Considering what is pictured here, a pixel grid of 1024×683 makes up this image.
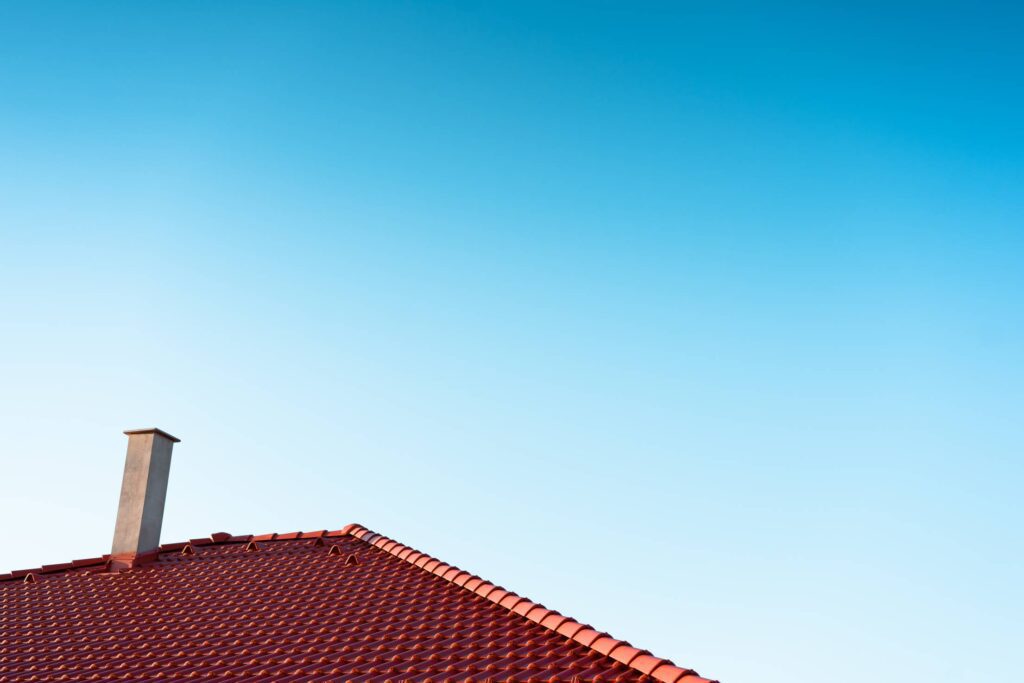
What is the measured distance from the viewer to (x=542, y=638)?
9.13 metres

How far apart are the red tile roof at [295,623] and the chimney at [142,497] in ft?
0.91

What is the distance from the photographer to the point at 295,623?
1016 cm

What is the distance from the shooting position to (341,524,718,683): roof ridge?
25.4 feet

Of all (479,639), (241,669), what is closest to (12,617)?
(241,669)

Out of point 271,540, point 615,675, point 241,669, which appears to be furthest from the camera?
point 271,540

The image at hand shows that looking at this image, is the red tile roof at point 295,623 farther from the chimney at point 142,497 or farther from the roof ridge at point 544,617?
the chimney at point 142,497

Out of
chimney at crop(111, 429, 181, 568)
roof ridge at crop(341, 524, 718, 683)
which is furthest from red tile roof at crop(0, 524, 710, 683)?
chimney at crop(111, 429, 181, 568)

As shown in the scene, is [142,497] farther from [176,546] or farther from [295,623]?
[295,623]

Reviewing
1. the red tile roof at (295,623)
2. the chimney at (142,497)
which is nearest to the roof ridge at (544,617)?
the red tile roof at (295,623)

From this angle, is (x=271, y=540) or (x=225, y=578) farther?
(x=271, y=540)

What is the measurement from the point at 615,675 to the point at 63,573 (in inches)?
387

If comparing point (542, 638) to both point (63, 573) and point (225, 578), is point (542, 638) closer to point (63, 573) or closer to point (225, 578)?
point (225, 578)

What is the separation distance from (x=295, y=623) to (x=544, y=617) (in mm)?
2880

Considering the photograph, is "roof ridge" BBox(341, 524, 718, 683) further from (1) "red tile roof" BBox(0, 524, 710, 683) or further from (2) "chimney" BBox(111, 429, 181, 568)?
(2) "chimney" BBox(111, 429, 181, 568)
